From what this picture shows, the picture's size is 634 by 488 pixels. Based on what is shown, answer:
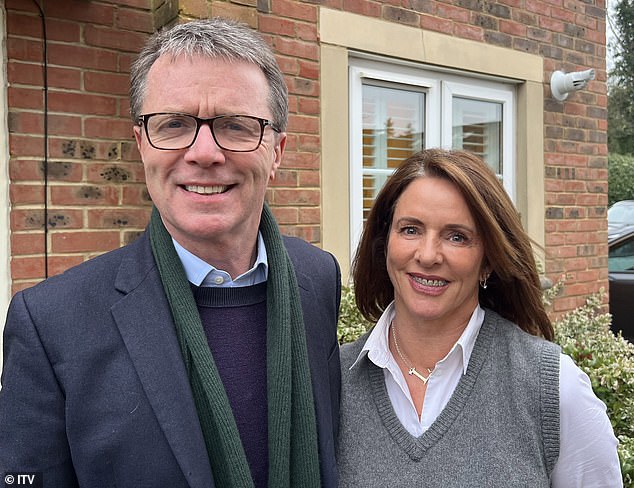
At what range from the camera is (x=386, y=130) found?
434 cm

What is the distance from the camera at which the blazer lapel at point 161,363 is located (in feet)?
4.76

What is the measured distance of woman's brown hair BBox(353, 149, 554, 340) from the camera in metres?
1.87

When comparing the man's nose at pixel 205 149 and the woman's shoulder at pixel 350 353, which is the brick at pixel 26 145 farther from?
the woman's shoulder at pixel 350 353

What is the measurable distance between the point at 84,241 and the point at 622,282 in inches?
248

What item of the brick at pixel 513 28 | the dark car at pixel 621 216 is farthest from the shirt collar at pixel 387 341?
the dark car at pixel 621 216

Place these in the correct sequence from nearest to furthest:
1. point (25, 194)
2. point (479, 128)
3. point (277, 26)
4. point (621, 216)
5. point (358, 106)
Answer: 1. point (25, 194)
2. point (277, 26)
3. point (358, 106)
4. point (479, 128)
5. point (621, 216)

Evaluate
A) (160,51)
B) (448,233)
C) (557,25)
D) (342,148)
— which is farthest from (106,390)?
(557,25)

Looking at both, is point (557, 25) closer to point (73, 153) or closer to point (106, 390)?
point (73, 153)

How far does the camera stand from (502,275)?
6.48 feet

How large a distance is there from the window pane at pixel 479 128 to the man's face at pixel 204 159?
129 inches

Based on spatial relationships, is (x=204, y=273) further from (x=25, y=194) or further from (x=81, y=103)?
(x=81, y=103)

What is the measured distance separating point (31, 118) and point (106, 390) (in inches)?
71.9

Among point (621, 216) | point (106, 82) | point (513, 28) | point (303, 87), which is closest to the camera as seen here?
point (106, 82)

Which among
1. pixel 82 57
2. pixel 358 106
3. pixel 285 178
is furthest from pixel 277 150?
pixel 358 106
